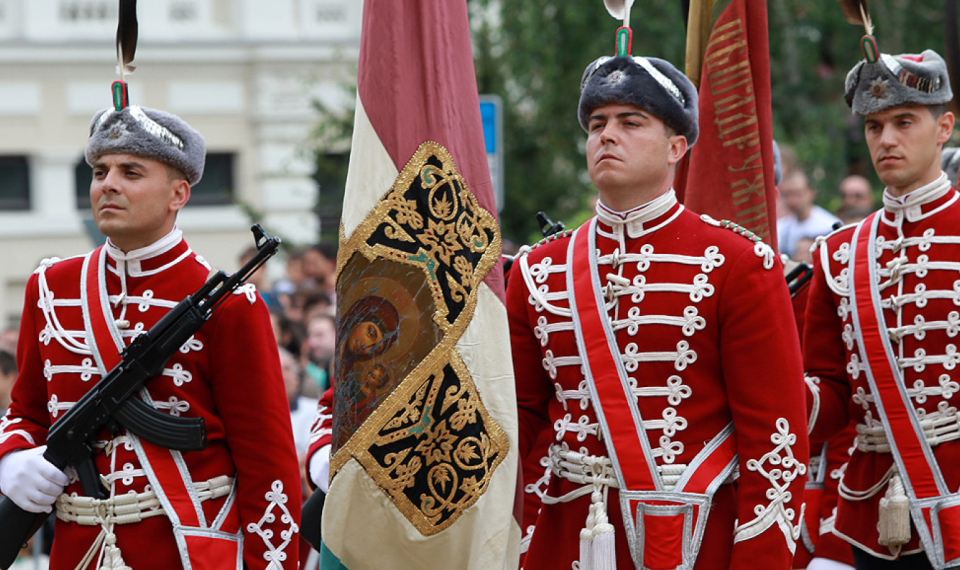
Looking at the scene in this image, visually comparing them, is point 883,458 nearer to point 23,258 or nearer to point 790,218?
point 790,218

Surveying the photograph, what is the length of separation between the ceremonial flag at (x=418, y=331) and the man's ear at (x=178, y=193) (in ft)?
2.56

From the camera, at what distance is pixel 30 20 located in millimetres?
19109

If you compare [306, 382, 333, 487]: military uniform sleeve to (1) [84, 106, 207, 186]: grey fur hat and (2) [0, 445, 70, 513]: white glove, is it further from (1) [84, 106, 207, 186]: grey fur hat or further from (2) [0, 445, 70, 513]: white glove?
(1) [84, 106, 207, 186]: grey fur hat

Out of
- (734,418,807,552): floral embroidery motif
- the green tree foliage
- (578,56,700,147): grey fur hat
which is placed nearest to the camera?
(734,418,807,552): floral embroidery motif

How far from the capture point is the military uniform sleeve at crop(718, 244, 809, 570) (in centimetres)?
400

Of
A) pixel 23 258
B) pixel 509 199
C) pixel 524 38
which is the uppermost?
pixel 524 38

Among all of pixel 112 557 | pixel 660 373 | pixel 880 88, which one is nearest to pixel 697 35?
pixel 880 88

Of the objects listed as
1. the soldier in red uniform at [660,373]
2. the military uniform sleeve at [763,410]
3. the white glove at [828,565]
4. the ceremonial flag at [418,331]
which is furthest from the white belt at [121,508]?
the white glove at [828,565]

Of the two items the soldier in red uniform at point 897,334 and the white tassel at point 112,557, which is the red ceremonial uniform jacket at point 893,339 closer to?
the soldier in red uniform at point 897,334

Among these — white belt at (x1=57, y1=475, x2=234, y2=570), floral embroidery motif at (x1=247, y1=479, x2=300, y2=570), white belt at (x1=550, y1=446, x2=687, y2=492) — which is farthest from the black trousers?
white belt at (x1=57, y1=475, x2=234, y2=570)

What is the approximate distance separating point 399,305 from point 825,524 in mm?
2619

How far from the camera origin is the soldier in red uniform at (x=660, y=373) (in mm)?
4047

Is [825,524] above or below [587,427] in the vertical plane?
below

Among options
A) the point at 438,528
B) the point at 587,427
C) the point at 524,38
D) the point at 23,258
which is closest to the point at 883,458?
Result: the point at 587,427
